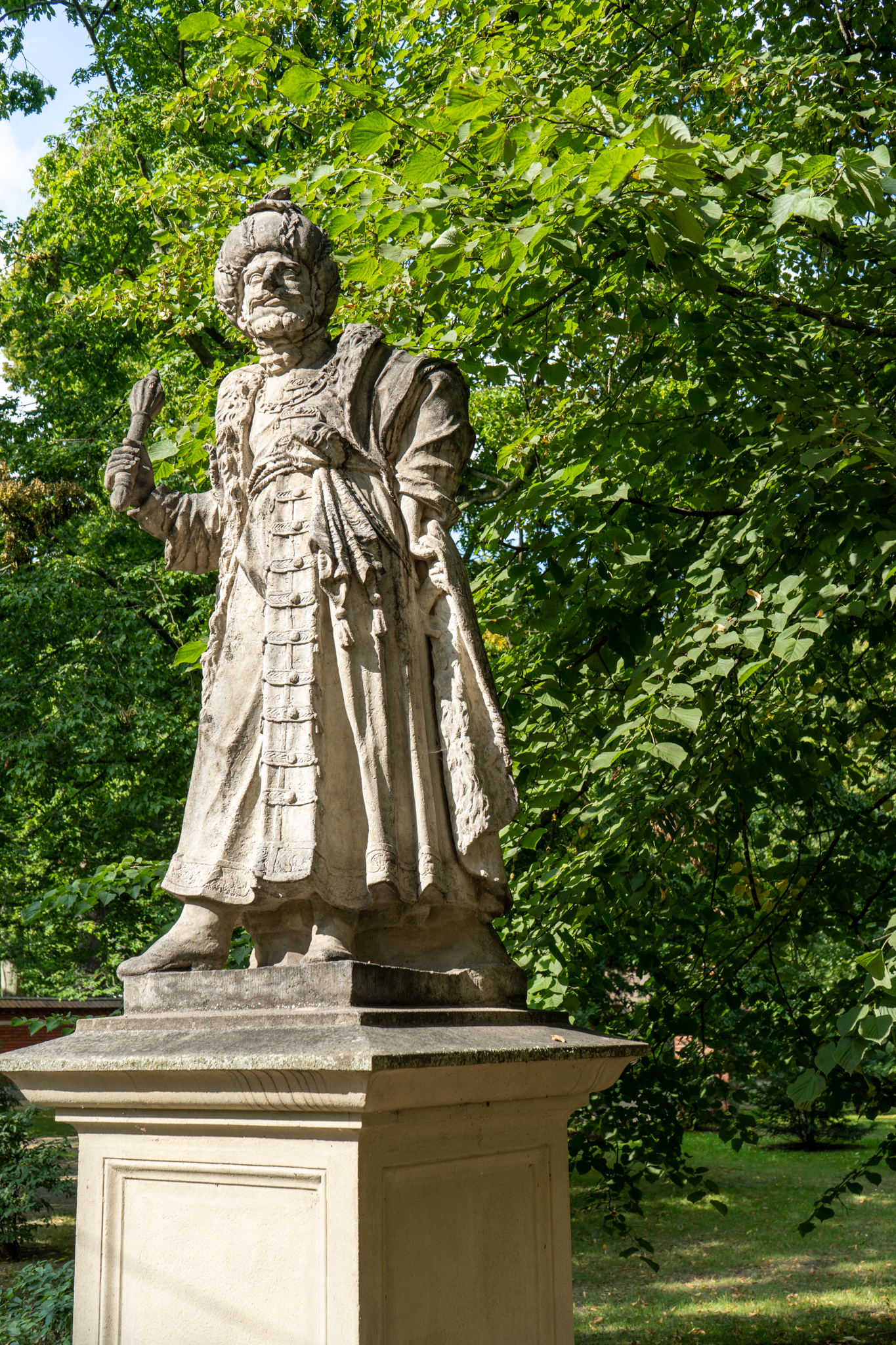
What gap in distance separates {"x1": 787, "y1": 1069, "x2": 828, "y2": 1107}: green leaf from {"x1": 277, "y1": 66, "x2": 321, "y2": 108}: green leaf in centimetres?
376

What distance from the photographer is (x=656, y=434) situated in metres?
4.86

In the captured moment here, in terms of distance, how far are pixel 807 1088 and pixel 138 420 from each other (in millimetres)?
2620

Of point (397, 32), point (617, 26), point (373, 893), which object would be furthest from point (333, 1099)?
point (397, 32)

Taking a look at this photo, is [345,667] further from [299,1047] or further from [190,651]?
[190,651]

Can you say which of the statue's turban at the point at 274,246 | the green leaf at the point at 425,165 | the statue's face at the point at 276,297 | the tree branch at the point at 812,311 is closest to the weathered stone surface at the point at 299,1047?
the statue's face at the point at 276,297

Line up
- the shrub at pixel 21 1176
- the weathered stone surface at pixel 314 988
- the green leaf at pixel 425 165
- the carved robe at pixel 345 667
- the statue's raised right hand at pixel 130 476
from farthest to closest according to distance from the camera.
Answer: the shrub at pixel 21 1176, the green leaf at pixel 425 165, the statue's raised right hand at pixel 130 476, the carved robe at pixel 345 667, the weathered stone surface at pixel 314 988

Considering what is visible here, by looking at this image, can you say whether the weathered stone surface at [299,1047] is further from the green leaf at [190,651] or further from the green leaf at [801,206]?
the green leaf at [801,206]

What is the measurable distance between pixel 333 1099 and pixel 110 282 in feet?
26.1

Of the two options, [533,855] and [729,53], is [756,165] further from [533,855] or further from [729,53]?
[729,53]

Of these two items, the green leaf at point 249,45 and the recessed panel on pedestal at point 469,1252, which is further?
the green leaf at point 249,45

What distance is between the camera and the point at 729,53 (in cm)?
681

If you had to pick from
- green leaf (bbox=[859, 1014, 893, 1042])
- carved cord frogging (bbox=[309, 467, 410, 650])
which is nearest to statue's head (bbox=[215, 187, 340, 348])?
carved cord frogging (bbox=[309, 467, 410, 650])

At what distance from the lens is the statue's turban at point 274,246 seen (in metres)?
3.19

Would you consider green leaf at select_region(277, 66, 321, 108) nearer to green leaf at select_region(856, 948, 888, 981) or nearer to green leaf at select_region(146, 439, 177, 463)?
green leaf at select_region(146, 439, 177, 463)
